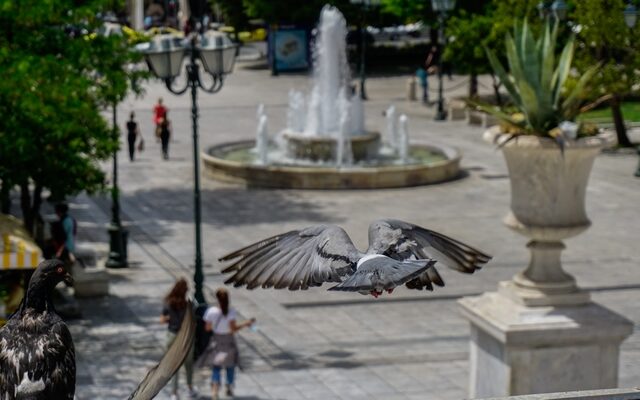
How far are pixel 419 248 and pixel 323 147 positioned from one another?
2655 cm

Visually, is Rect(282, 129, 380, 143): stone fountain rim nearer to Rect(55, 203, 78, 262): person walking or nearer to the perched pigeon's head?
Rect(55, 203, 78, 262): person walking

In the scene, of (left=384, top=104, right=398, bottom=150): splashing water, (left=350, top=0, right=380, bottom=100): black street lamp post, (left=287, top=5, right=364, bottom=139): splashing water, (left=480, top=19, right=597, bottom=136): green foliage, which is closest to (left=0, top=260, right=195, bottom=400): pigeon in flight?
(left=480, top=19, right=597, bottom=136): green foliage

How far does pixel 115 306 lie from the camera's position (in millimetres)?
22031

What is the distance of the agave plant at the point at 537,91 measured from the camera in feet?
46.6

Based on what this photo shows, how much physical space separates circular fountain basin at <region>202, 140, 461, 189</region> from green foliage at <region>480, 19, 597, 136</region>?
59.1 feet

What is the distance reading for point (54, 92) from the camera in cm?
1992

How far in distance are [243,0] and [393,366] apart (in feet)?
141

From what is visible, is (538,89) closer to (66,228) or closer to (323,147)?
(66,228)

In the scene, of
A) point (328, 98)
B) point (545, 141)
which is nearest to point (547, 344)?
point (545, 141)

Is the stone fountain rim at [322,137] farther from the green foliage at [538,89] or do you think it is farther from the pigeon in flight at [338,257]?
the pigeon in flight at [338,257]

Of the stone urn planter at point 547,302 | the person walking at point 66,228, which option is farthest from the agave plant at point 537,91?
the person walking at point 66,228

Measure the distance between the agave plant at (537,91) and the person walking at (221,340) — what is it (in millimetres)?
4142

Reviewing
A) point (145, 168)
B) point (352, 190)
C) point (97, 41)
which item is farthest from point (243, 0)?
point (97, 41)

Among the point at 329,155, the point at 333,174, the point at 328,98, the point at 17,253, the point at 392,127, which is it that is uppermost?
the point at 328,98
